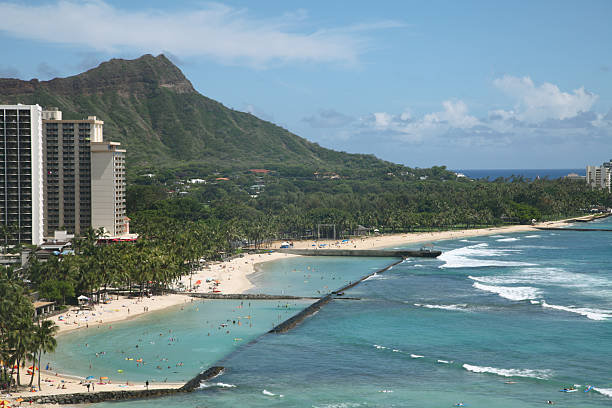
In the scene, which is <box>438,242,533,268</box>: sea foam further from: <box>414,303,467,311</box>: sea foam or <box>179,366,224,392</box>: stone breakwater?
<box>179,366,224,392</box>: stone breakwater

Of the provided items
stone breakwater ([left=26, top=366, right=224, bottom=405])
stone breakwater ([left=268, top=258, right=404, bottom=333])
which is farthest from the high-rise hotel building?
stone breakwater ([left=26, top=366, right=224, bottom=405])

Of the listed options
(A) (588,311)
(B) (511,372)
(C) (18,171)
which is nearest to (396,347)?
(B) (511,372)

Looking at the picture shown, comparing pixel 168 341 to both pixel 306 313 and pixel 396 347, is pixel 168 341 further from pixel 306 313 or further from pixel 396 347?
pixel 396 347

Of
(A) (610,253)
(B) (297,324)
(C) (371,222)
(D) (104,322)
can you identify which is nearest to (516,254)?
(A) (610,253)

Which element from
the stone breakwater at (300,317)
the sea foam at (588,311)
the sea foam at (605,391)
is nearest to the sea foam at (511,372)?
the sea foam at (605,391)

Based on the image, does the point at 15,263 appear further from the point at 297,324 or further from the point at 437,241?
the point at 437,241

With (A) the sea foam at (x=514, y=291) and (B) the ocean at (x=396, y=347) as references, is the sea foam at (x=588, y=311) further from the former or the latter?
(A) the sea foam at (x=514, y=291)

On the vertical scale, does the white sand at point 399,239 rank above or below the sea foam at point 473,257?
above
